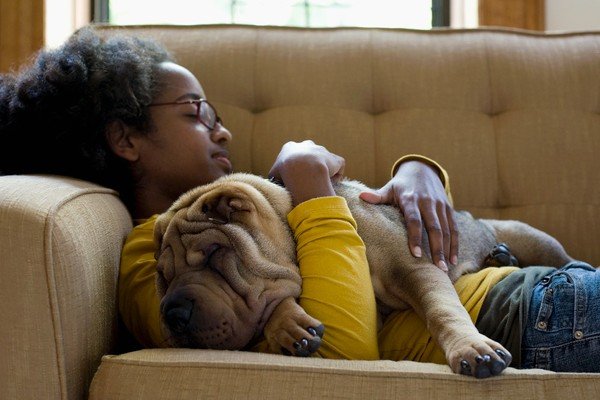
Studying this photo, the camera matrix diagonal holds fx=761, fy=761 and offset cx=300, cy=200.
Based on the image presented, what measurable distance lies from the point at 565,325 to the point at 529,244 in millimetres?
733

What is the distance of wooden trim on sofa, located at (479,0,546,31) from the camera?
129 inches

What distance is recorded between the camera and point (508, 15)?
3307 millimetres

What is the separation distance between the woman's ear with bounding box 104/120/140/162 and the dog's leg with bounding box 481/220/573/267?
1.03 meters

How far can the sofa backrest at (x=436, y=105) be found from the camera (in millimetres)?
2350

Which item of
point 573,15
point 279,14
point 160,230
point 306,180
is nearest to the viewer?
point 160,230

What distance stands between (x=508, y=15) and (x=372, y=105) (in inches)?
47.3

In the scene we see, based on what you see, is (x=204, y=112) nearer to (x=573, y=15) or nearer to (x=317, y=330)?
(x=317, y=330)

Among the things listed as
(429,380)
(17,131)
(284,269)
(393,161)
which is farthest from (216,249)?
(393,161)

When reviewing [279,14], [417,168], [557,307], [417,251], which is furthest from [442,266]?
[279,14]

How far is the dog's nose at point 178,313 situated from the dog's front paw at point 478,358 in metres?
0.49

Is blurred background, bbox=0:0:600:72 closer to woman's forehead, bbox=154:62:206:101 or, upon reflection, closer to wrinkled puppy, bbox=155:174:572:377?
woman's forehead, bbox=154:62:206:101

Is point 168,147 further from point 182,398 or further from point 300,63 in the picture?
point 182,398

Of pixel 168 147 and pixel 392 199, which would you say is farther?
pixel 168 147

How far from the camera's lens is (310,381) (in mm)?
1285
